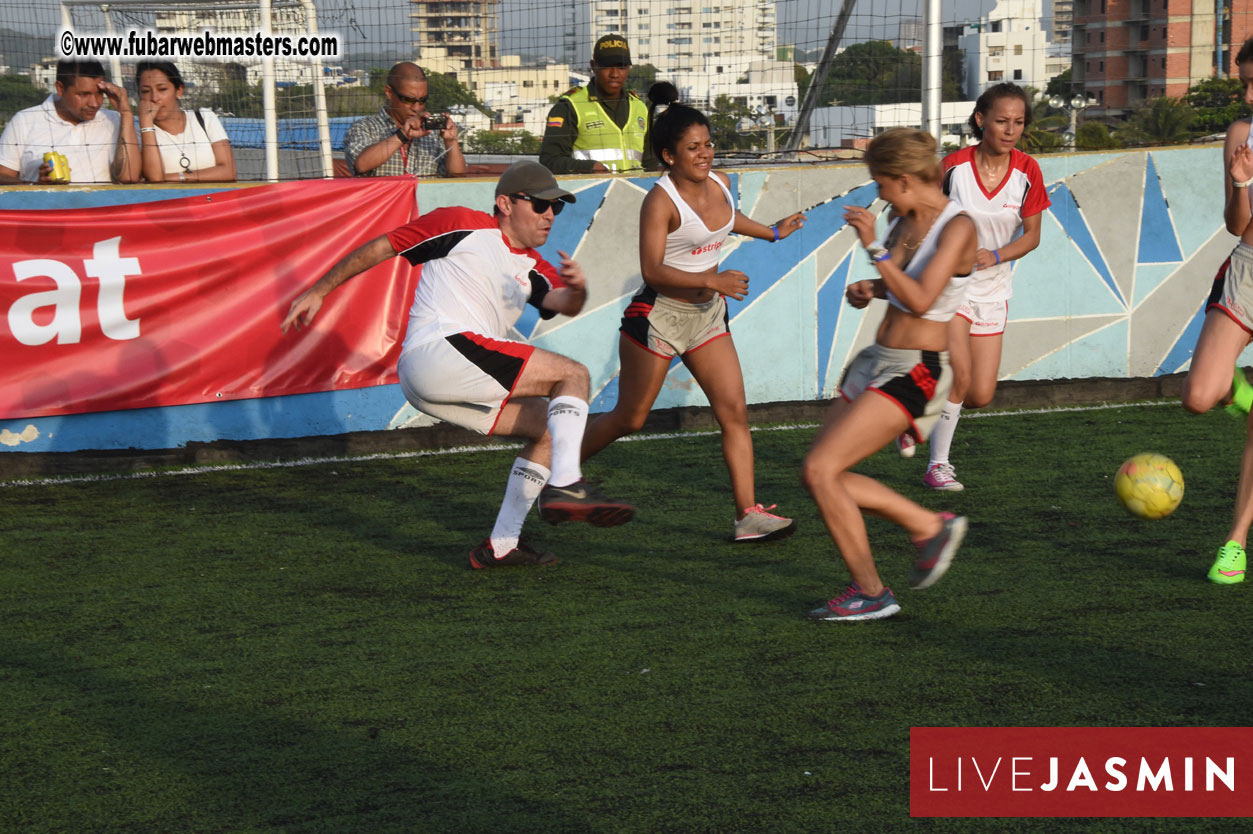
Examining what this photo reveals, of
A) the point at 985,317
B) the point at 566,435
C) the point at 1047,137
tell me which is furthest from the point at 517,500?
the point at 1047,137

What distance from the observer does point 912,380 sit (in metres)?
4.94

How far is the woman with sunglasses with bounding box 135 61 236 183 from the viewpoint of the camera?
915cm

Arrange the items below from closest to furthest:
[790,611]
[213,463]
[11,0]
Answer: [790,611], [213,463], [11,0]

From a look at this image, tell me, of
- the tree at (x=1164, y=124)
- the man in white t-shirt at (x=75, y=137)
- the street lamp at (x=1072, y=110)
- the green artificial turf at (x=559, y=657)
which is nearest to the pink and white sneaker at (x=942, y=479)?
the green artificial turf at (x=559, y=657)

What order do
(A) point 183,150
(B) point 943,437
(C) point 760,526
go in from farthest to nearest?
(A) point 183,150
(B) point 943,437
(C) point 760,526

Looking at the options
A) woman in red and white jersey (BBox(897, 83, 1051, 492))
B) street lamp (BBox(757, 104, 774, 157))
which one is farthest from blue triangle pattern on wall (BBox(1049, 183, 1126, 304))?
woman in red and white jersey (BBox(897, 83, 1051, 492))

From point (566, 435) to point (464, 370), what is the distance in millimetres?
511

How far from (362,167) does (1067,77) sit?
739cm

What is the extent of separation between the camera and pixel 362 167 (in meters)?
9.45

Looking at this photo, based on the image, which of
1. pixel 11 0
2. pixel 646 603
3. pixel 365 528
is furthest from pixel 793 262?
pixel 11 0

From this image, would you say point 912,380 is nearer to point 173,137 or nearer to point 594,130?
point 594,130

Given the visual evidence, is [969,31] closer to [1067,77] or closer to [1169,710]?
[1067,77]

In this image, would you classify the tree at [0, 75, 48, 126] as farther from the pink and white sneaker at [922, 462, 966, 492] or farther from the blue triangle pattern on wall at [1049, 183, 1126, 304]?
the blue triangle pattern on wall at [1049, 183, 1126, 304]

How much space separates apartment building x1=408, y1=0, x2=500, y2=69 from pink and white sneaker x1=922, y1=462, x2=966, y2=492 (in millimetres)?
4758
